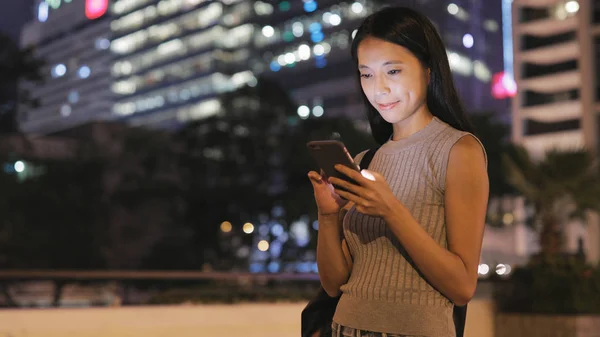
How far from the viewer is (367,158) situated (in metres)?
1.85

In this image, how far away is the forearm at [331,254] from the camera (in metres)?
1.69

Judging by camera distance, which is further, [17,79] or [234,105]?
[234,105]

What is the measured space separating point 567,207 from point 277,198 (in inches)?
626

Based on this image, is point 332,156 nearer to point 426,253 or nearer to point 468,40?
point 426,253

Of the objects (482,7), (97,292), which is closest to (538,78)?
(97,292)

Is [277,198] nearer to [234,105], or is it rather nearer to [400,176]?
[234,105]

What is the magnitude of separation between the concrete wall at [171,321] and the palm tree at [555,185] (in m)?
7.56

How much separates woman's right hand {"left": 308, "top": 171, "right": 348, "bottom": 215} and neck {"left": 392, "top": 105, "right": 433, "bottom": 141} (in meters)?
0.24

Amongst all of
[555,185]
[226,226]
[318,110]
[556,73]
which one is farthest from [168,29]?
[555,185]

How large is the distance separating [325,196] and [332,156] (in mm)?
193

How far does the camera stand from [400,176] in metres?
1.64

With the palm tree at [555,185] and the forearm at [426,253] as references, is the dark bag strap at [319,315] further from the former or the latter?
the palm tree at [555,185]

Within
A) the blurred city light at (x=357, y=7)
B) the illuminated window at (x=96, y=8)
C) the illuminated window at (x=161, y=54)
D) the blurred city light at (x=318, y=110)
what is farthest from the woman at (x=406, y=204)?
the illuminated window at (x=96, y=8)

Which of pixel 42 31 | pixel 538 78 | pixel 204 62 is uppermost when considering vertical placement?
pixel 42 31
